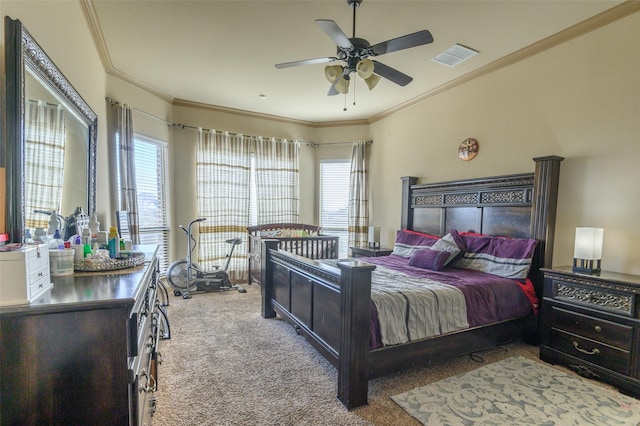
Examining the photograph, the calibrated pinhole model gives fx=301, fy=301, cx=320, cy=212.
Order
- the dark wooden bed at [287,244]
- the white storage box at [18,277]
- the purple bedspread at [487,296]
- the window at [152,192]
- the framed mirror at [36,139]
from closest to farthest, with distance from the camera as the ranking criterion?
the white storage box at [18,277], the framed mirror at [36,139], the purple bedspread at [487,296], the window at [152,192], the dark wooden bed at [287,244]

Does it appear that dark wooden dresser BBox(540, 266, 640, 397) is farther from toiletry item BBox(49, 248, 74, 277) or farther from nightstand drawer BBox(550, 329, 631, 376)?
toiletry item BBox(49, 248, 74, 277)

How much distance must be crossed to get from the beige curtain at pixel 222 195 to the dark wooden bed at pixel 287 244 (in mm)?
228

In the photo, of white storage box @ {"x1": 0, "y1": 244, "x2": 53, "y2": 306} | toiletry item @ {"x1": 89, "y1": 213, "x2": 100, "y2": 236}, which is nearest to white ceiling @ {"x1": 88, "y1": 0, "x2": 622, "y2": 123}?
toiletry item @ {"x1": 89, "y1": 213, "x2": 100, "y2": 236}

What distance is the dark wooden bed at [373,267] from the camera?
2.07m

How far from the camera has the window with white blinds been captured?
448cm

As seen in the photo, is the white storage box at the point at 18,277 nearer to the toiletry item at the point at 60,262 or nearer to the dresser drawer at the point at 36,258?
the dresser drawer at the point at 36,258

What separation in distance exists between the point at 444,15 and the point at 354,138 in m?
3.32

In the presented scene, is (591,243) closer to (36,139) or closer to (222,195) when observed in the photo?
(36,139)

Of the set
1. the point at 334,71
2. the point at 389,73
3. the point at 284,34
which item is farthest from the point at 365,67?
the point at 284,34

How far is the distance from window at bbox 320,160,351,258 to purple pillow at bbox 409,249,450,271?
247cm

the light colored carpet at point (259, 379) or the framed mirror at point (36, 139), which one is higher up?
the framed mirror at point (36, 139)

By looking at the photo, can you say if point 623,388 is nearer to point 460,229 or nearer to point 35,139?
point 460,229

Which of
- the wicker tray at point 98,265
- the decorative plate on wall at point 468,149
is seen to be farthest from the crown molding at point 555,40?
the wicker tray at point 98,265

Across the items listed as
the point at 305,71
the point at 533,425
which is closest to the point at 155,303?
the point at 533,425
